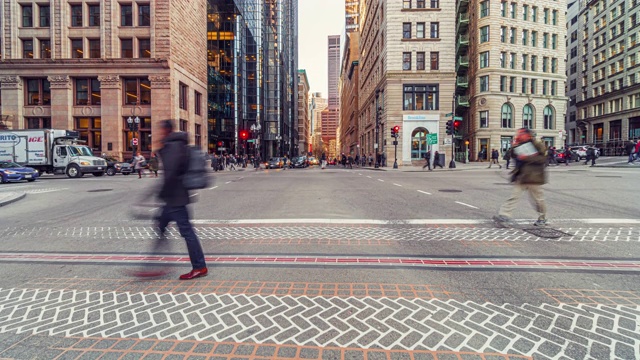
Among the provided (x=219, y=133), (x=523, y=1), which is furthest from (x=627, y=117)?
(x=219, y=133)

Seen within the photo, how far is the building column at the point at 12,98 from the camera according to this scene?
130 ft

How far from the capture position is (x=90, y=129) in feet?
132

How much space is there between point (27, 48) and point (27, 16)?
3633 millimetres

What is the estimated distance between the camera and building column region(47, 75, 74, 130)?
3929cm

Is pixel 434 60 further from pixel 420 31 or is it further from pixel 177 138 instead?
pixel 177 138

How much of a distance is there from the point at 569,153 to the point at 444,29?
20.1 meters

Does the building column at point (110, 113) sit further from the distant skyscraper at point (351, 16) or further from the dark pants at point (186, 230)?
the distant skyscraper at point (351, 16)

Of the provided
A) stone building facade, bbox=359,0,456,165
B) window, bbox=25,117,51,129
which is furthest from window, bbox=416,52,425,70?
window, bbox=25,117,51,129

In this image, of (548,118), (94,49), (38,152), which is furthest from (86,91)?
(548,118)

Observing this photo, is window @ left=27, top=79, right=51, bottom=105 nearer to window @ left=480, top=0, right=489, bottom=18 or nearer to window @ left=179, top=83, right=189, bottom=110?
window @ left=179, top=83, right=189, bottom=110

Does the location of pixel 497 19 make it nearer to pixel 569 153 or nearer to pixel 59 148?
pixel 569 153

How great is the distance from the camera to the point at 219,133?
212 ft

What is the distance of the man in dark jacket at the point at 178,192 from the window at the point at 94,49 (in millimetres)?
44691

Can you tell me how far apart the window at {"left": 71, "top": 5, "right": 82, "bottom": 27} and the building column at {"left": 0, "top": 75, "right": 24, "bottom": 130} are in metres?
8.74
